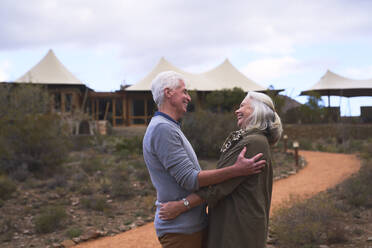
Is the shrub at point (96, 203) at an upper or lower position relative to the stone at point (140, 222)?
upper

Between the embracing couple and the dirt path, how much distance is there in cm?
351

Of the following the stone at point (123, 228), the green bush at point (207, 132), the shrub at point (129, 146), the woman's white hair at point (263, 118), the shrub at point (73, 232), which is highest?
the woman's white hair at point (263, 118)

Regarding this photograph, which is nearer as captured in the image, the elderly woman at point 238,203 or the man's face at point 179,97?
the elderly woman at point 238,203

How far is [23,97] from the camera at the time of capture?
1344 centimetres

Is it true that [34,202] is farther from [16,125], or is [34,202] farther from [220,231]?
[220,231]

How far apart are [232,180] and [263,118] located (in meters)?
0.44

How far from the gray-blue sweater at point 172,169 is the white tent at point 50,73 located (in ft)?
75.9

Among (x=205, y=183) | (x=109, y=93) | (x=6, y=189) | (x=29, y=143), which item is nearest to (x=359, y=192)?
(x=205, y=183)

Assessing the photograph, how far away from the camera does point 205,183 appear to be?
6.51 ft

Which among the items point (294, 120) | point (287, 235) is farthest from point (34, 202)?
point (294, 120)

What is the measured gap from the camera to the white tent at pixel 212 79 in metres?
25.2

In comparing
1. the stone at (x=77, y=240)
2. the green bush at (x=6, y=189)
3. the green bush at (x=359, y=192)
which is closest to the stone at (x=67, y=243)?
the stone at (x=77, y=240)

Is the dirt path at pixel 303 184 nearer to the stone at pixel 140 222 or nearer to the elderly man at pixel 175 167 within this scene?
the stone at pixel 140 222

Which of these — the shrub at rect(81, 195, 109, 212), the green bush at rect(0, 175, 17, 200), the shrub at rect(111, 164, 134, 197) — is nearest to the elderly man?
the shrub at rect(81, 195, 109, 212)
